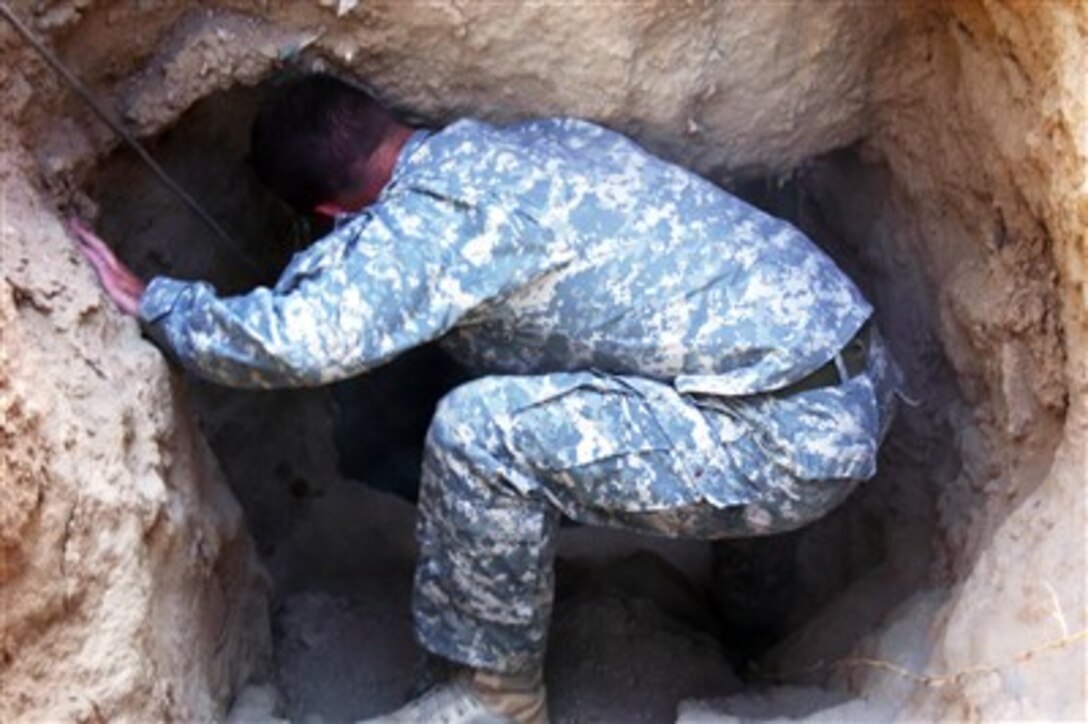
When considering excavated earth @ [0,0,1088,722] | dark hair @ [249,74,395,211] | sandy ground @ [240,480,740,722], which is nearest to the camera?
excavated earth @ [0,0,1088,722]

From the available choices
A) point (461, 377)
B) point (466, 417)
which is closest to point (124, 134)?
point (466, 417)

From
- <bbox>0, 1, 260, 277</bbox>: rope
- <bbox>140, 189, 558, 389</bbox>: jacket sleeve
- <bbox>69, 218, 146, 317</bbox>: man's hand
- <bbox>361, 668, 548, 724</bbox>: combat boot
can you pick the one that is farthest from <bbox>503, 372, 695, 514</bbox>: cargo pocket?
<bbox>0, 1, 260, 277</bbox>: rope

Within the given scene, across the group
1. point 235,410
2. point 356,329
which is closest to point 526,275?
point 356,329

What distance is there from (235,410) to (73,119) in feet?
3.16

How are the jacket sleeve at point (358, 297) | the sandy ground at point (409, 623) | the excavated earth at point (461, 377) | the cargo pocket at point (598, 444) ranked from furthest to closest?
1. the sandy ground at point (409, 623)
2. the cargo pocket at point (598, 444)
3. the jacket sleeve at point (358, 297)
4. the excavated earth at point (461, 377)

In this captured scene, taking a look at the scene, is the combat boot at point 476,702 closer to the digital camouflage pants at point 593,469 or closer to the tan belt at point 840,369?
the digital camouflage pants at point 593,469

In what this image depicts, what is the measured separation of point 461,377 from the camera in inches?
132

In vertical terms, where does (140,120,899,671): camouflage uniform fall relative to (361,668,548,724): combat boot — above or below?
above

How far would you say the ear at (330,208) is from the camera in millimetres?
2746

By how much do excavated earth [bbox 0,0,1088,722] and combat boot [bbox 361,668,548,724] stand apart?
226 millimetres

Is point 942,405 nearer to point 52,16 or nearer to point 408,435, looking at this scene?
point 408,435

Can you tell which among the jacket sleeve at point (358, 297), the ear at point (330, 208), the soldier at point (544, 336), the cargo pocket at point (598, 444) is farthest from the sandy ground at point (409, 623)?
the ear at point (330, 208)

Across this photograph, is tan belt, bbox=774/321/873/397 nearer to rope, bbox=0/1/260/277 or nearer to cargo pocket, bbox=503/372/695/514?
cargo pocket, bbox=503/372/695/514

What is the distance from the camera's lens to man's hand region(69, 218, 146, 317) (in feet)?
8.16
